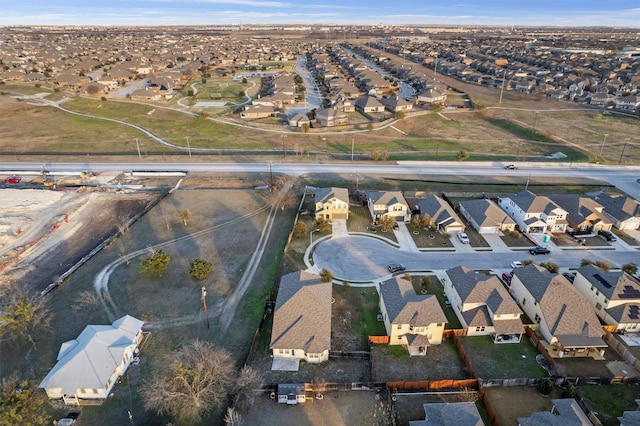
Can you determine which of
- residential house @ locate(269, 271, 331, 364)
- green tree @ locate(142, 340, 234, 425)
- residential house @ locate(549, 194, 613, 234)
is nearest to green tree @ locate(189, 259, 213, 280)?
residential house @ locate(269, 271, 331, 364)

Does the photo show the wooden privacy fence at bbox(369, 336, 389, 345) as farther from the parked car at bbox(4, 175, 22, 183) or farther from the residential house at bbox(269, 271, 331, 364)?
the parked car at bbox(4, 175, 22, 183)

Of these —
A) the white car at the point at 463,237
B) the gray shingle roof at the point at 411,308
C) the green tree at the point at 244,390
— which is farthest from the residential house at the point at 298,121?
the green tree at the point at 244,390

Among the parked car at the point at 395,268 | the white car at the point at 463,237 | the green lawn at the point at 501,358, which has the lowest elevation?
the green lawn at the point at 501,358

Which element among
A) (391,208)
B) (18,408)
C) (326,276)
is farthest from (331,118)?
(18,408)

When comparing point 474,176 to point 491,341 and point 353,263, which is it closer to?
point 353,263

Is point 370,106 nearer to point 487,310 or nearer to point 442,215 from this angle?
point 442,215

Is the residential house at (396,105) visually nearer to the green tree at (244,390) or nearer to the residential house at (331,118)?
the residential house at (331,118)
